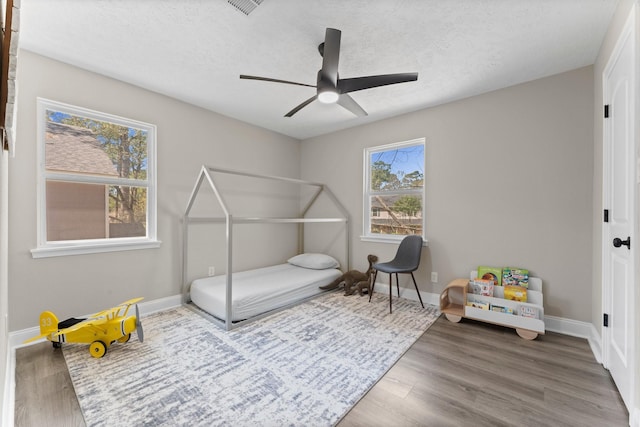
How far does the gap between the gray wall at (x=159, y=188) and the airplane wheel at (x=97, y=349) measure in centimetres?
65

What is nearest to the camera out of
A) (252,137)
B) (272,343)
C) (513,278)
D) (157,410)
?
(157,410)

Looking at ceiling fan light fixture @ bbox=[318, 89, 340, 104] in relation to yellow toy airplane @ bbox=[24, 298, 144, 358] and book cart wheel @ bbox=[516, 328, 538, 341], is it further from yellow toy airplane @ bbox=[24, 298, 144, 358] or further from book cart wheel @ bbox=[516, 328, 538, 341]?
book cart wheel @ bbox=[516, 328, 538, 341]

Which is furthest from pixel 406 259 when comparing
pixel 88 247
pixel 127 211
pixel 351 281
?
pixel 88 247

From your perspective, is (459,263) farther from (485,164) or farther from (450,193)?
(485,164)

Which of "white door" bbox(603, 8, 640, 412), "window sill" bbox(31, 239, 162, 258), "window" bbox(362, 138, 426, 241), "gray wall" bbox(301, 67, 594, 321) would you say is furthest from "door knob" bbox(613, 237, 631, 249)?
"window sill" bbox(31, 239, 162, 258)

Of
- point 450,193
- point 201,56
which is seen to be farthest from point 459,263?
point 201,56

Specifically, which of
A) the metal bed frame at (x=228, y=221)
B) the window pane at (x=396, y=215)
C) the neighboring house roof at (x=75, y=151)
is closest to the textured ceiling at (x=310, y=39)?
the neighboring house roof at (x=75, y=151)

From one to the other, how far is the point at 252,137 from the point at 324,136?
112cm

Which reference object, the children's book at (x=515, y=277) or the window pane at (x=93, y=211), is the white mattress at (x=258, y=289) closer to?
the window pane at (x=93, y=211)

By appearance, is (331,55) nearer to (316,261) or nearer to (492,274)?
(492,274)

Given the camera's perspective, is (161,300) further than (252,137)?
No

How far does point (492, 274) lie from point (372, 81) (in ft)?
7.32

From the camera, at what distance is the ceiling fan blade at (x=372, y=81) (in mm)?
1924

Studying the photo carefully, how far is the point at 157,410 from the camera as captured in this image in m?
1.46
